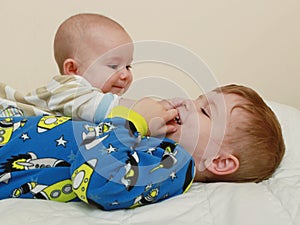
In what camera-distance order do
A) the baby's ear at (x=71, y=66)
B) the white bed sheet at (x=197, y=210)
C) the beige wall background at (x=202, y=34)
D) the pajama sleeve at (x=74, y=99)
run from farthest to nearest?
the beige wall background at (x=202, y=34) < the baby's ear at (x=71, y=66) < the pajama sleeve at (x=74, y=99) < the white bed sheet at (x=197, y=210)

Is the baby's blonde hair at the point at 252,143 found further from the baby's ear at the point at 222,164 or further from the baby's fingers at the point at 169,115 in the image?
the baby's fingers at the point at 169,115

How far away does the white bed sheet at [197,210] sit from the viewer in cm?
78

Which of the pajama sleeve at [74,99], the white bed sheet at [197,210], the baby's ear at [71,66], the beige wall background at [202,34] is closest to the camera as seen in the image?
the white bed sheet at [197,210]

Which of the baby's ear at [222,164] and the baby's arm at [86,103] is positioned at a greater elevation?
the baby's arm at [86,103]

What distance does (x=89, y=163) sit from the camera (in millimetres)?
832

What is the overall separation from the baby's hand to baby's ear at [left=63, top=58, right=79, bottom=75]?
8.5 inches

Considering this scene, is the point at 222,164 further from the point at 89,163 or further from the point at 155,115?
the point at 89,163

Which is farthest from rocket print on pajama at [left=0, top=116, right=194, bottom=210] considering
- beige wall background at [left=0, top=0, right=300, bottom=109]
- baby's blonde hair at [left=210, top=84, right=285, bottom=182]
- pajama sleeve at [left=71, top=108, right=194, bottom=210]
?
beige wall background at [left=0, top=0, right=300, bottom=109]

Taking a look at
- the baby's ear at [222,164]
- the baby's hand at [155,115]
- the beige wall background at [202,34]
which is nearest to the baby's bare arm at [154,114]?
the baby's hand at [155,115]

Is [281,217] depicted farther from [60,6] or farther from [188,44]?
[60,6]

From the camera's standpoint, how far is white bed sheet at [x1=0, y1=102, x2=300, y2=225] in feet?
2.56

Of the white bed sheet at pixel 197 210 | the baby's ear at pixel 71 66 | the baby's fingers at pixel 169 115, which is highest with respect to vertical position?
the baby's ear at pixel 71 66

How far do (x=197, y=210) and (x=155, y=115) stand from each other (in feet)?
0.80

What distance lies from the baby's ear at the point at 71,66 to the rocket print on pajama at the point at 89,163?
20 centimetres
